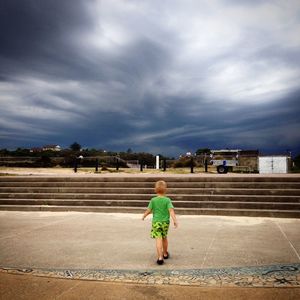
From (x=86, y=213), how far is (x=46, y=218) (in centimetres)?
136

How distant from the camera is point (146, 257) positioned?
207 inches

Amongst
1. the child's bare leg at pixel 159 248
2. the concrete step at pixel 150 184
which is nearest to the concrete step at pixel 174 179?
the concrete step at pixel 150 184

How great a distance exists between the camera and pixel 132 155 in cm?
3881

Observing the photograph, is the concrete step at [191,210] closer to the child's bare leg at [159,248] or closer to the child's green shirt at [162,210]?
the child's green shirt at [162,210]

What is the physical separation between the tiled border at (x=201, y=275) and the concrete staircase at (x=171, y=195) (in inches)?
202

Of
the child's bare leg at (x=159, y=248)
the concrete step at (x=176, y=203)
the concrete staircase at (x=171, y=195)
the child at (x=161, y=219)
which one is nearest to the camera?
the child's bare leg at (x=159, y=248)

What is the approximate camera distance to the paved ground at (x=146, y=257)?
13.1ft

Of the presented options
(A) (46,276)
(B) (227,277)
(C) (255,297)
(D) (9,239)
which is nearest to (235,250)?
(B) (227,277)

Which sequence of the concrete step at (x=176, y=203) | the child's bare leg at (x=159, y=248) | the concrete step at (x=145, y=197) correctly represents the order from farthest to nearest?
the concrete step at (x=145, y=197) < the concrete step at (x=176, y=203) < the child's bare leg at (x=159, y=248)

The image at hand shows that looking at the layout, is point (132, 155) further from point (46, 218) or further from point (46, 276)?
point (46, 276)

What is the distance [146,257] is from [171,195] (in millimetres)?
5730

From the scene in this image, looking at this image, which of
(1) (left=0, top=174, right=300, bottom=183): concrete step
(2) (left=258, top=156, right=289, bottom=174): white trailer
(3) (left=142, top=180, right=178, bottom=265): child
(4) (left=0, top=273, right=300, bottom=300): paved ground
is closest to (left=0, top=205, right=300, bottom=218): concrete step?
(1) (left=0, top=174, right=300, bottom=183): concrete step

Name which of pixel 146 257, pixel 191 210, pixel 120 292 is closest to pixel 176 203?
pixel 191 210

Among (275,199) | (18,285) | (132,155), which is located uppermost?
(132,155)
